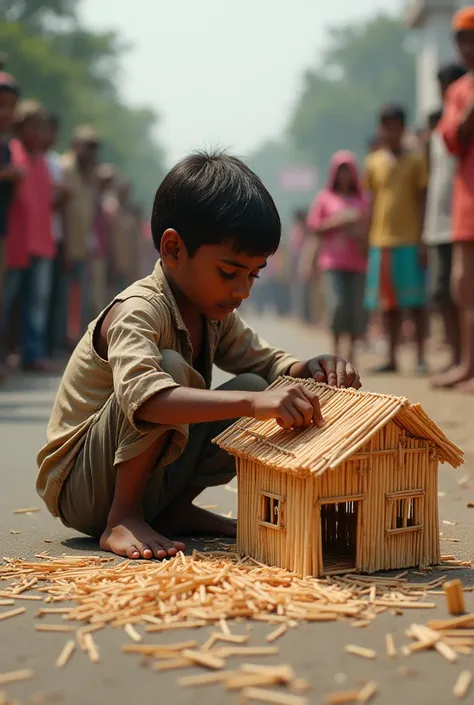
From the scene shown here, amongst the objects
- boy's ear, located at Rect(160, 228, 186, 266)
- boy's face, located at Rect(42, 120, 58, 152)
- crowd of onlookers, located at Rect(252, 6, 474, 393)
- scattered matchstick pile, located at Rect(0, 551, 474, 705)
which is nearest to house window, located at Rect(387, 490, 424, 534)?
scattered matchstick pile, located at Rect(0, 551, 474, 705)

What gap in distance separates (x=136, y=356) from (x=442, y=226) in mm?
5944

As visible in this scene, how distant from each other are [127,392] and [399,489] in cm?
93

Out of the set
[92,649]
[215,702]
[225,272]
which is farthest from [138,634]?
[225,272]

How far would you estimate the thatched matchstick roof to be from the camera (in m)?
3.39

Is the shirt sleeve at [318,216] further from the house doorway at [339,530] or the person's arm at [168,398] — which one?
the person's arm at [168,398]

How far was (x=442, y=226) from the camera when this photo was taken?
30.2 ft

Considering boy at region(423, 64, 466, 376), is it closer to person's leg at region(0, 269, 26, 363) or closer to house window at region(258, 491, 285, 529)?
person's leg at region(0, 269, 26, 363)

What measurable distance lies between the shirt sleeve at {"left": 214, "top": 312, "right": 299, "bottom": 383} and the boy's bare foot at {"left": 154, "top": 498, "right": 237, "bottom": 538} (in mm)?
582

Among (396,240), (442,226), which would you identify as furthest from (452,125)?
(396,240)

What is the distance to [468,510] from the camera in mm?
4793

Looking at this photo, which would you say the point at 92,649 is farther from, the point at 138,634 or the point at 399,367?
the point at 399,367

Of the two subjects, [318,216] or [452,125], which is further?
[318,216]

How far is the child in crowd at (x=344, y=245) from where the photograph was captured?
10969 mm

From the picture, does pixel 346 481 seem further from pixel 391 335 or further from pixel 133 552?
pixel 391 335
